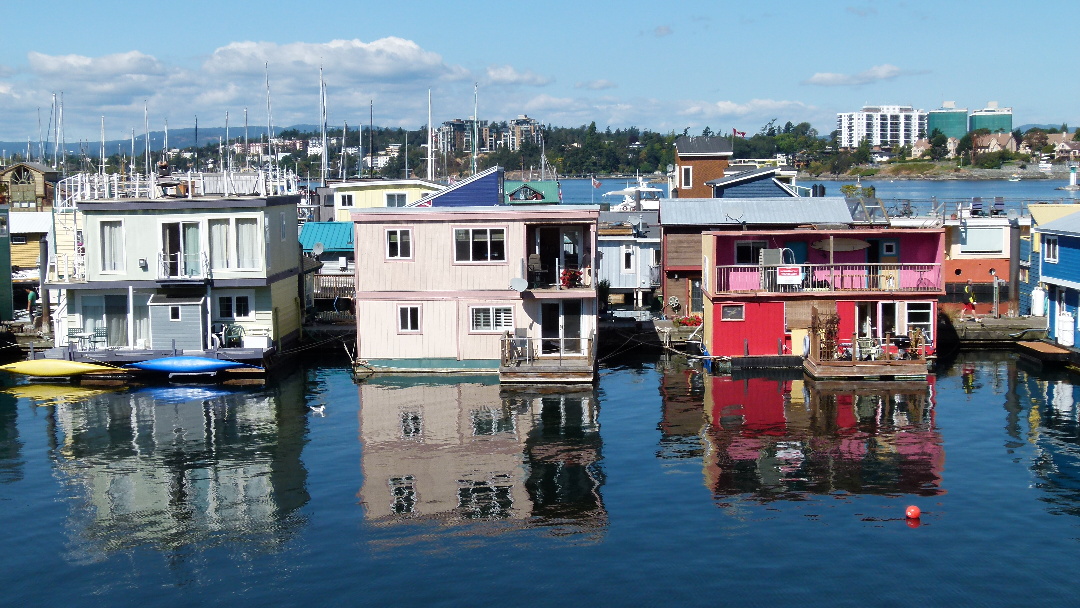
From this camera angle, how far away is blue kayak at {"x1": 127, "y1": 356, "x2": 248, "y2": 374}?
37469 millimetres

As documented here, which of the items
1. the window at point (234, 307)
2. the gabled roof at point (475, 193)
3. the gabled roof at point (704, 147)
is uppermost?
the gabled roof at point (704, 147)

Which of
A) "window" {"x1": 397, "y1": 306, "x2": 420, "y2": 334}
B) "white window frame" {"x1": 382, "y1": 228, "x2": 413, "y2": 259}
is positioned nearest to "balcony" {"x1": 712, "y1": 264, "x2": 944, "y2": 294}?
"window" {"x1": 397, "y1": 306, "x2": 420, "y2": 334}

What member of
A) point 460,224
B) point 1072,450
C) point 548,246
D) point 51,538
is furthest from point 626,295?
point 51,538

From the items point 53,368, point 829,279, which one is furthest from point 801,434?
point 53,368

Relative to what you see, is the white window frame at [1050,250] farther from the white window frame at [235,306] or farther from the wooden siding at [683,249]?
the white window frame at [235,306]

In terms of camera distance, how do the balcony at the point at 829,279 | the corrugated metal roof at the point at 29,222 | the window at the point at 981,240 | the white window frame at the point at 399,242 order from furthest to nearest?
the corrugated metal roof at the point at 29,222, the window at the point at 981,240, the white window frame at the point at 399,242, the balcony at the point at 829,279

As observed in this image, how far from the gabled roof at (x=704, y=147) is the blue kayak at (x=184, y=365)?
3423cm

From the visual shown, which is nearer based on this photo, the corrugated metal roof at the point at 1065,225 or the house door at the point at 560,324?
the house door at the point at 560,324

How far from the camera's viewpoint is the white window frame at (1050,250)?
40156 millimetres

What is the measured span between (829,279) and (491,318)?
484 inches

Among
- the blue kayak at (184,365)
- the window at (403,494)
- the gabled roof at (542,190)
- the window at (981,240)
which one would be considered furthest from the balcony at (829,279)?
the blue kayak at (184,365)

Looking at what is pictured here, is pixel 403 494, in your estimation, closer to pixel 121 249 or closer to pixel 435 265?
pixel 435 265

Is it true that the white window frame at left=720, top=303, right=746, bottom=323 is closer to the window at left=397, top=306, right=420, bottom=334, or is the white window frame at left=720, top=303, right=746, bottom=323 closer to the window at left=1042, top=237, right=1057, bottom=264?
the window at left=397, top=306, right=420, bottom=334

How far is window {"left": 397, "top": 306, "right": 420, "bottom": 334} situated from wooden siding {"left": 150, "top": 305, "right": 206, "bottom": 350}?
7311 millimetres
